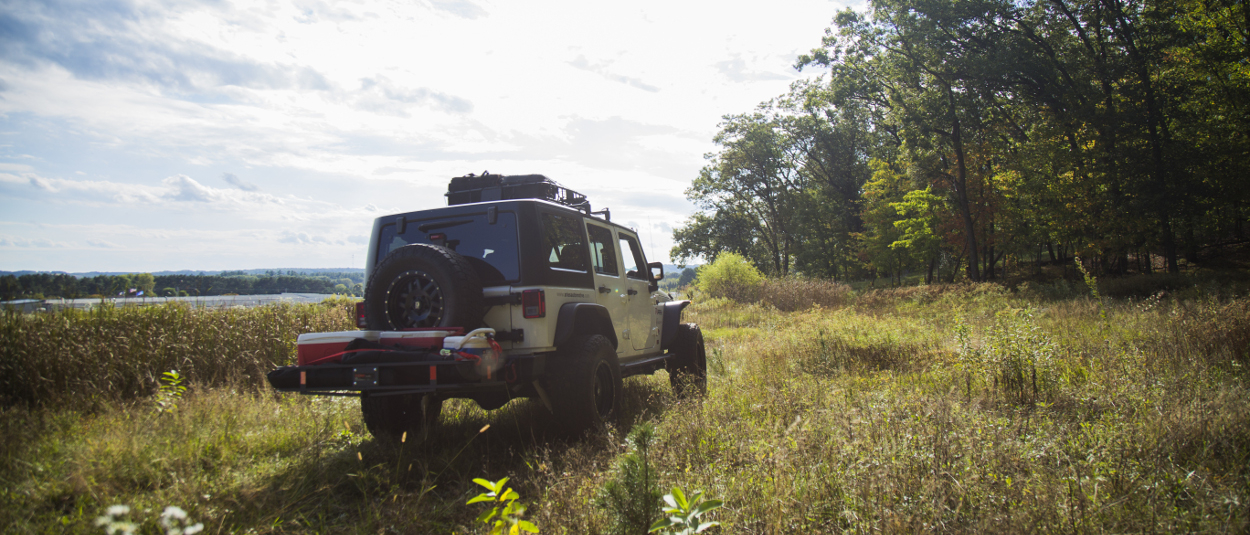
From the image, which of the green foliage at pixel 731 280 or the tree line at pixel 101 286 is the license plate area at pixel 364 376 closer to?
the tree line at pixel 101 286

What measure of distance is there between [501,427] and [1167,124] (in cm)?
2702

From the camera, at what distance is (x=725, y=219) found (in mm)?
51344

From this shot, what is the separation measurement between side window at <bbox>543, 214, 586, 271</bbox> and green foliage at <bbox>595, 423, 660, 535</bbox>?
2.09 m

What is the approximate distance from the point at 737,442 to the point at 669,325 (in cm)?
320

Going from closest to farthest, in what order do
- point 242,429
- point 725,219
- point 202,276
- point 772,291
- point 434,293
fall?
point 434,293, point 242,429, point 202,276, point 772,291, point 725,219

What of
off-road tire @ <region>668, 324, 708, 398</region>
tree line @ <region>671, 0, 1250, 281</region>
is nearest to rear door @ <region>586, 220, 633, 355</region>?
off-road tire @ <region>668, 324, 708, 398</region>

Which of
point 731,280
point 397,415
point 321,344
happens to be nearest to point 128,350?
point 397,415

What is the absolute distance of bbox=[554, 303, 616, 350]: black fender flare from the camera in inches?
176

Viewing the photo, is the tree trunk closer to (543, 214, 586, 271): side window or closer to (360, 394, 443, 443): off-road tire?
(543, 214, 586, 271): side window

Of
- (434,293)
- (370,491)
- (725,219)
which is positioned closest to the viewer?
(370,491)

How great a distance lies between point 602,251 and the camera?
5.71 metres

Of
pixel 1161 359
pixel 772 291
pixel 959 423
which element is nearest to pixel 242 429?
pixel 959 423

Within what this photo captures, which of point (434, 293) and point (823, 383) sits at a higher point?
point (434, 293)

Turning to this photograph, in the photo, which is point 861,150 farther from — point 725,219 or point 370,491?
point 370,491
